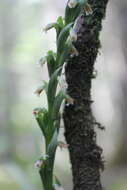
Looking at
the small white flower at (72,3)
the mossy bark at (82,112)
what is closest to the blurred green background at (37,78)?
the mossy bark at (82,112)

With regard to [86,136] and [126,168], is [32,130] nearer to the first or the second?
[126,168]

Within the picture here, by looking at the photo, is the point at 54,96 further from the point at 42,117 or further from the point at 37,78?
the point at 37,78

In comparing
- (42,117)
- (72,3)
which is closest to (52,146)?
(42,117)

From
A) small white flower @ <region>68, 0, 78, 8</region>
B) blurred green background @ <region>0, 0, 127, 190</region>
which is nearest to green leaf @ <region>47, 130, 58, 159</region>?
small white flower @ <region>68, 0, 78, 8</region>

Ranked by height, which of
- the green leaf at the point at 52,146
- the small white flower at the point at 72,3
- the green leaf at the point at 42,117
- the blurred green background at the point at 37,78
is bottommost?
the green leaf at the point at 52,146

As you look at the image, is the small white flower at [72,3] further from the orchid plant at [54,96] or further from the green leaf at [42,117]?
the green leaf at [42,117]

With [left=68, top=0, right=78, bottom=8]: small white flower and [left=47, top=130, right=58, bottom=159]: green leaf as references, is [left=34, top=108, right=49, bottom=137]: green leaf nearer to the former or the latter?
[left=47, top=130, right=58, bottom=159]: green leaf

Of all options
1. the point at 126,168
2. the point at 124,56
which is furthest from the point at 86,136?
the point at 124,56
